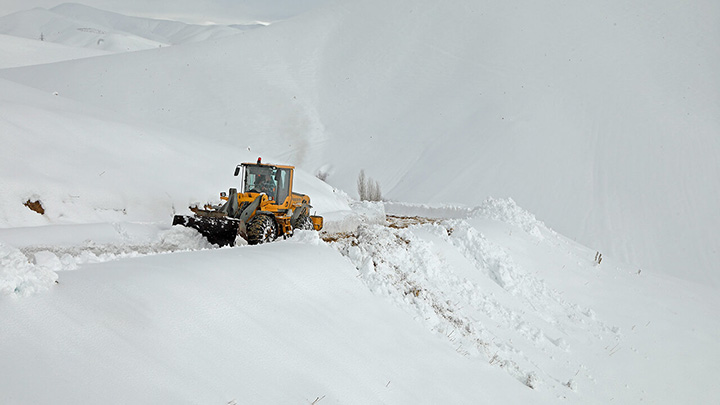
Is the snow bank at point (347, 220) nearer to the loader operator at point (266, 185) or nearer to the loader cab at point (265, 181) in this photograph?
the loader cab at point (265, 181)

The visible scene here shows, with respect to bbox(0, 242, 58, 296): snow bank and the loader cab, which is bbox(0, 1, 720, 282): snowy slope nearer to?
the loader cab

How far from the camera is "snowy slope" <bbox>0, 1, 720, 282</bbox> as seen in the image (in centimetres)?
3609

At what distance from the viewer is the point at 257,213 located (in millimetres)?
12516

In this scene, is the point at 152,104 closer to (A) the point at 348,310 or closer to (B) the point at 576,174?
(B) the point at 576,174

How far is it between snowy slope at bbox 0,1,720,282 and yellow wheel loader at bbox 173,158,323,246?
24728 millimetres

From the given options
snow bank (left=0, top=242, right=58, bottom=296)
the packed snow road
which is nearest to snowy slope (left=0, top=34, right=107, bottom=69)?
the packed snow road

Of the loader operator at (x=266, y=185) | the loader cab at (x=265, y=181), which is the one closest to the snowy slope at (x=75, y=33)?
the loader cab at (x=265, y=181)

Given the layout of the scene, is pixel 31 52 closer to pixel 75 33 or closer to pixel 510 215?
pixel 510 215

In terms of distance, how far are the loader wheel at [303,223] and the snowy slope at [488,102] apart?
80.3 feet

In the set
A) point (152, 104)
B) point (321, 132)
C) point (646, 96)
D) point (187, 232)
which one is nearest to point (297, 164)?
point (321, 132)

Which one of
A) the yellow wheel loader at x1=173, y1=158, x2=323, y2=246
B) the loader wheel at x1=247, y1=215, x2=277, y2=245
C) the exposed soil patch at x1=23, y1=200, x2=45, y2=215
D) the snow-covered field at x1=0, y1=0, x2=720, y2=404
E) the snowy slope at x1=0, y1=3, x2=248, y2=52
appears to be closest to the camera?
the snow-covered field at x1=0, y1=0, x2=720, y2=404

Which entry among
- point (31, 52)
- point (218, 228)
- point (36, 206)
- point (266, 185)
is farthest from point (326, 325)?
point (31, 52)

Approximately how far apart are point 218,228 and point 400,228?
7.09 m

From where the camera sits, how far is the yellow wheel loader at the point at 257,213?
38.8ft
